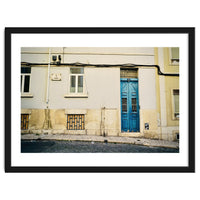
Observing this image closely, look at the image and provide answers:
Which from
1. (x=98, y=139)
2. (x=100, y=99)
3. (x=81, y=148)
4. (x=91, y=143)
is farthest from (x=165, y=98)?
(x=81, y=148)

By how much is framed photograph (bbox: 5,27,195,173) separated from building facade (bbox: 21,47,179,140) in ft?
0.09

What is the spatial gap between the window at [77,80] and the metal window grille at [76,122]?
72 centimetres

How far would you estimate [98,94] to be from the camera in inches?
132

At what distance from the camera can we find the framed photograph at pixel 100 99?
1.76 m

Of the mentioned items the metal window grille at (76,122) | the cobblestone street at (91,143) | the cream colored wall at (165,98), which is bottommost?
the cobblestone street at (91,143)

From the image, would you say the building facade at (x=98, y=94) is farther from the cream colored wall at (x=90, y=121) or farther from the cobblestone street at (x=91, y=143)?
the cobblestone street at (x=91, y=143)

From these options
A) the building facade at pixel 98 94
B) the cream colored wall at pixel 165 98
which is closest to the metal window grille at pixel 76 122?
the building facade at pixel 98 94

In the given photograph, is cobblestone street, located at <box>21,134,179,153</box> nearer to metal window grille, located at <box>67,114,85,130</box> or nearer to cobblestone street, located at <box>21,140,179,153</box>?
cobblestone street, located at <box>21,140,179,153</box>

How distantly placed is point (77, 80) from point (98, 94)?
79 cm

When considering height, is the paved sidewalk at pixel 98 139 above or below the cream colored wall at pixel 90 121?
below

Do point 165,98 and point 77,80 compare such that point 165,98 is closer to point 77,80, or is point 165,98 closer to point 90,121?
point 90,121
